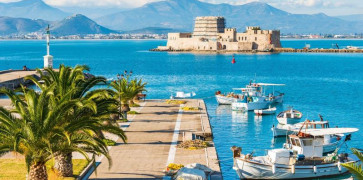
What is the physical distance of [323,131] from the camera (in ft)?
103

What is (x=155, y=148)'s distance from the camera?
2948 cm

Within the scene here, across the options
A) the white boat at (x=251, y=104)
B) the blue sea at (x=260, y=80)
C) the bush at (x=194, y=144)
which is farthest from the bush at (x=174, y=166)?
the white boat at (x=251, y=104)

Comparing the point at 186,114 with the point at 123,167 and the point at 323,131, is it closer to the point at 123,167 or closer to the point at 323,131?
the point at 323,131

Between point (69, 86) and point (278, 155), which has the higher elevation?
point (69, 86)

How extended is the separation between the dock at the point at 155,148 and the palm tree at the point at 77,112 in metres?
1.47

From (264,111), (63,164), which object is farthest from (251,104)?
(63,164)

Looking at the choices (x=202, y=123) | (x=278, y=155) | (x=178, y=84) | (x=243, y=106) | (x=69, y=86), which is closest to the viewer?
(x=69, y=86)

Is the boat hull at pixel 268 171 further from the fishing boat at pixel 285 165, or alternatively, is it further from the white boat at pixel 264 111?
the white boat at pixel 264 111

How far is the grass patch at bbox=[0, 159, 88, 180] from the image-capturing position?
920 inches

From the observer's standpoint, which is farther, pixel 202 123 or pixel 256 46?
pixel 256 46

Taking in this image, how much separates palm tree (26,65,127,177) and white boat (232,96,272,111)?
2953 cm

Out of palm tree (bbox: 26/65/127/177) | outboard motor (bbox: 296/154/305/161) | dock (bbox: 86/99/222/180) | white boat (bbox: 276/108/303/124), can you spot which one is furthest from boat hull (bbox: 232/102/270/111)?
palm tree (bbox: 26/65/127/177)

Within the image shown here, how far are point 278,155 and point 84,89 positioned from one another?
9.61 m

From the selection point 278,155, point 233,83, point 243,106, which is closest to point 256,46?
point 233,83
